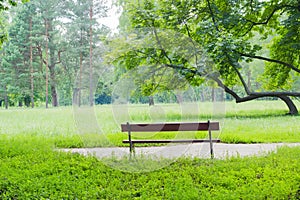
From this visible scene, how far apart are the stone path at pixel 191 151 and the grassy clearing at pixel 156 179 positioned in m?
0.15

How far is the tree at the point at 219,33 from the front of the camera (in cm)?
359

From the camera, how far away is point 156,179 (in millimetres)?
3105

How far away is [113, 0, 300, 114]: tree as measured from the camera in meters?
3.59

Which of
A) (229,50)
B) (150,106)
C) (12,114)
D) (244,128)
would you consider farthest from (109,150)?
(12,114)

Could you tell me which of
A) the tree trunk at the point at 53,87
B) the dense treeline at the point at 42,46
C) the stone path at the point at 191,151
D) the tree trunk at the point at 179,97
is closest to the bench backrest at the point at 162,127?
the stone path at the point at 191,151

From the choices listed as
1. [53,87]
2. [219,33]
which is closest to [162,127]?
[219,33]

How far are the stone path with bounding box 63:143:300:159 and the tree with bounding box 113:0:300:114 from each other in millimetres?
745

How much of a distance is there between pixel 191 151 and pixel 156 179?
1882 millimetres

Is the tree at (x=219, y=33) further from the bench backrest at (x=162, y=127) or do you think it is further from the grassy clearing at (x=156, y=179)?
the grassy clearing at (x=156, y=179)

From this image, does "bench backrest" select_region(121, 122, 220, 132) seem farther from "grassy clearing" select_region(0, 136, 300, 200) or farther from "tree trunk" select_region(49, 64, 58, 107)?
"tree trunk" select_region(49, 64, 58, 107)

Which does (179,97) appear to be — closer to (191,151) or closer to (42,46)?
(191,151)

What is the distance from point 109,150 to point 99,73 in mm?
1156

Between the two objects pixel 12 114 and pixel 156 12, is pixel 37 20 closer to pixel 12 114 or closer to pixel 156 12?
pixel 12 114

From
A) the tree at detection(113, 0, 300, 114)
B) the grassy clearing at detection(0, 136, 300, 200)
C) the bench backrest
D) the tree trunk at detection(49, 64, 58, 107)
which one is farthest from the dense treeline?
the grassy clearing at detection(0, 136, 300, 200)
